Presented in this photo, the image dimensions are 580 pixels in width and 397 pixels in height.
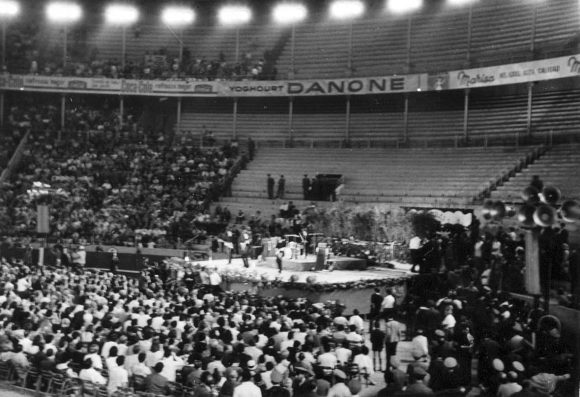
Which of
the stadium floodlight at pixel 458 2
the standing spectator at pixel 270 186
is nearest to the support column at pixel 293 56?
the standing spectator at pixel 270 186

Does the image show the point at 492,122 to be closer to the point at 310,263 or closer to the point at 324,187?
the point at 324,187

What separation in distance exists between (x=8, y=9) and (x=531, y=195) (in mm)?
42771

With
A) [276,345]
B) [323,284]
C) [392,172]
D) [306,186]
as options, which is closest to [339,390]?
[276,345]

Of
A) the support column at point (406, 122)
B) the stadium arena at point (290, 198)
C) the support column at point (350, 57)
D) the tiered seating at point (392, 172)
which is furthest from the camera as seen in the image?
the support column at point (350, 57)

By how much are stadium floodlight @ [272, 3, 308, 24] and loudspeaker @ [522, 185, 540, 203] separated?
34.5 metres

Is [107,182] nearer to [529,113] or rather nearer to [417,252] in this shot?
[417,252]

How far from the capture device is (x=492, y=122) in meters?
37.1

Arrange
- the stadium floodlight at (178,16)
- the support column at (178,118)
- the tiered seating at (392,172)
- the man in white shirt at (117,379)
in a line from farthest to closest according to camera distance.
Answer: the stadium floodlight at (178,16) → the support column at (178,118) → the tiered seating at (392,172) → the man in white shirt at (117,379)

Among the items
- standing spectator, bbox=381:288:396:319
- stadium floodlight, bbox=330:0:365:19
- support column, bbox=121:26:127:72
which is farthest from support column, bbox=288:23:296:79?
standing spectator, bbox=381:288:396:319

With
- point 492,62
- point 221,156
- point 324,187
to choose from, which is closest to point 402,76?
point 492,62

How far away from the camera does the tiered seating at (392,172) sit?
32.3 meters

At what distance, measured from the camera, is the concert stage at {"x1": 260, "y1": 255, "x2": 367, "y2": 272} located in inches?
1022

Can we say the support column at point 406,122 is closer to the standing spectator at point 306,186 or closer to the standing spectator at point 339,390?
the standing spectator at point 306,186

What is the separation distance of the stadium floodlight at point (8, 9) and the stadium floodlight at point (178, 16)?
9.84 meters
